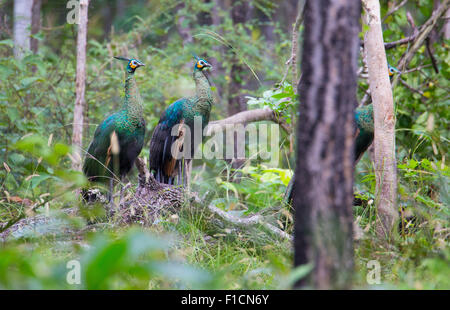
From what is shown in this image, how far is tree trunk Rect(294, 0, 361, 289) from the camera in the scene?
4.91ft

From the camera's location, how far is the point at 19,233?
2969 mm

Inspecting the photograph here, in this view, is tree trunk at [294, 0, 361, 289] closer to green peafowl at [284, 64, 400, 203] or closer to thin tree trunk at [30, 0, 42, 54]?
green peafowl at [284, 64, 400, 203]

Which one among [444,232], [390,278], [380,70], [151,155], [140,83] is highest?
[140,83]

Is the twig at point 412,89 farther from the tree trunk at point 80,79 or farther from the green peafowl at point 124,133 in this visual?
the tree trunk at point 80,79

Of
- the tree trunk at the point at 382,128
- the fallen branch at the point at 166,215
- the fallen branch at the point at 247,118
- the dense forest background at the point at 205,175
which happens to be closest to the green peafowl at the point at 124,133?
the dense forest background at the point at 205,175

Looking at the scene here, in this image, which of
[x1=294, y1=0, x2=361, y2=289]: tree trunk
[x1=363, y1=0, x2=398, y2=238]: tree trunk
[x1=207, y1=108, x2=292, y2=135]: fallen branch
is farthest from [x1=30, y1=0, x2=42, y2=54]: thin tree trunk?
[x1=294, y1=0, x2=361, y2=289]: tree trunk

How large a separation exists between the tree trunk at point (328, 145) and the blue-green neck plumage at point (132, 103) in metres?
2.70

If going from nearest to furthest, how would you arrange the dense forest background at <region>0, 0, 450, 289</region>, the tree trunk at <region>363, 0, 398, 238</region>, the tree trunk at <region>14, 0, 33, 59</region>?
1. the dense forest background at <region>0, 0, 450, 289</region>
2. the tree trunk at <region>363, 0, 398, 238</region>
3. the tree trunk at <region>14, 0, 33, 59</region>

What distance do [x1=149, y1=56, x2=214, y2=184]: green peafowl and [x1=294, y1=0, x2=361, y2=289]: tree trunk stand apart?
113 inches

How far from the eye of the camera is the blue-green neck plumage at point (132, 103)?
403cm
